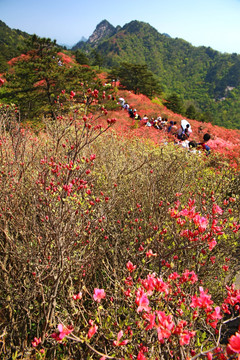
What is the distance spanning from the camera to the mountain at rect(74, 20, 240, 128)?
249 feet

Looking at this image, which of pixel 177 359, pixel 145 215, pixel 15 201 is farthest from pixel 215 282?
pixel 15 201

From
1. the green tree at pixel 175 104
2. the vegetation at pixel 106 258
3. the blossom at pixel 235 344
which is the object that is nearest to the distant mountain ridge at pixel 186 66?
the green tree at pixel 175 104

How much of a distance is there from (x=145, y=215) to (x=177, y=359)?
2488 mm

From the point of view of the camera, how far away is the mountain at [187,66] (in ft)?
249

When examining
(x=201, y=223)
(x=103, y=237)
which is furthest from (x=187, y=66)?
(x=201, y=223)

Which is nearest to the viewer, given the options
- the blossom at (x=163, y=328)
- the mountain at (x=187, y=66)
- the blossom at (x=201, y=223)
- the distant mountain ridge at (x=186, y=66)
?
the blossom at (x=163, y=328)

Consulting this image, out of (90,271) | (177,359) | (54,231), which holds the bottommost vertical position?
(90,271)

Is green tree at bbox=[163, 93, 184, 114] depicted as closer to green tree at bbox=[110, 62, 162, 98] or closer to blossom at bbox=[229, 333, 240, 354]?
green tree at bbox=[110, 62, 162, 98]

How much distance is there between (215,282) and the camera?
3.27 metres

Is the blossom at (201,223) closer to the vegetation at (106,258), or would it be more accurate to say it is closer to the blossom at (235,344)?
the vegetation at (106,258)

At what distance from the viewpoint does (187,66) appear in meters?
98.8

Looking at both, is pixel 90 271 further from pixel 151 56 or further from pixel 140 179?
pixel 151 56

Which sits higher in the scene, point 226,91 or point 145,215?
point 226,91

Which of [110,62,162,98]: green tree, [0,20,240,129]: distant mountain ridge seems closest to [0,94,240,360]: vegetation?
[110,62,162,98]: green tree
